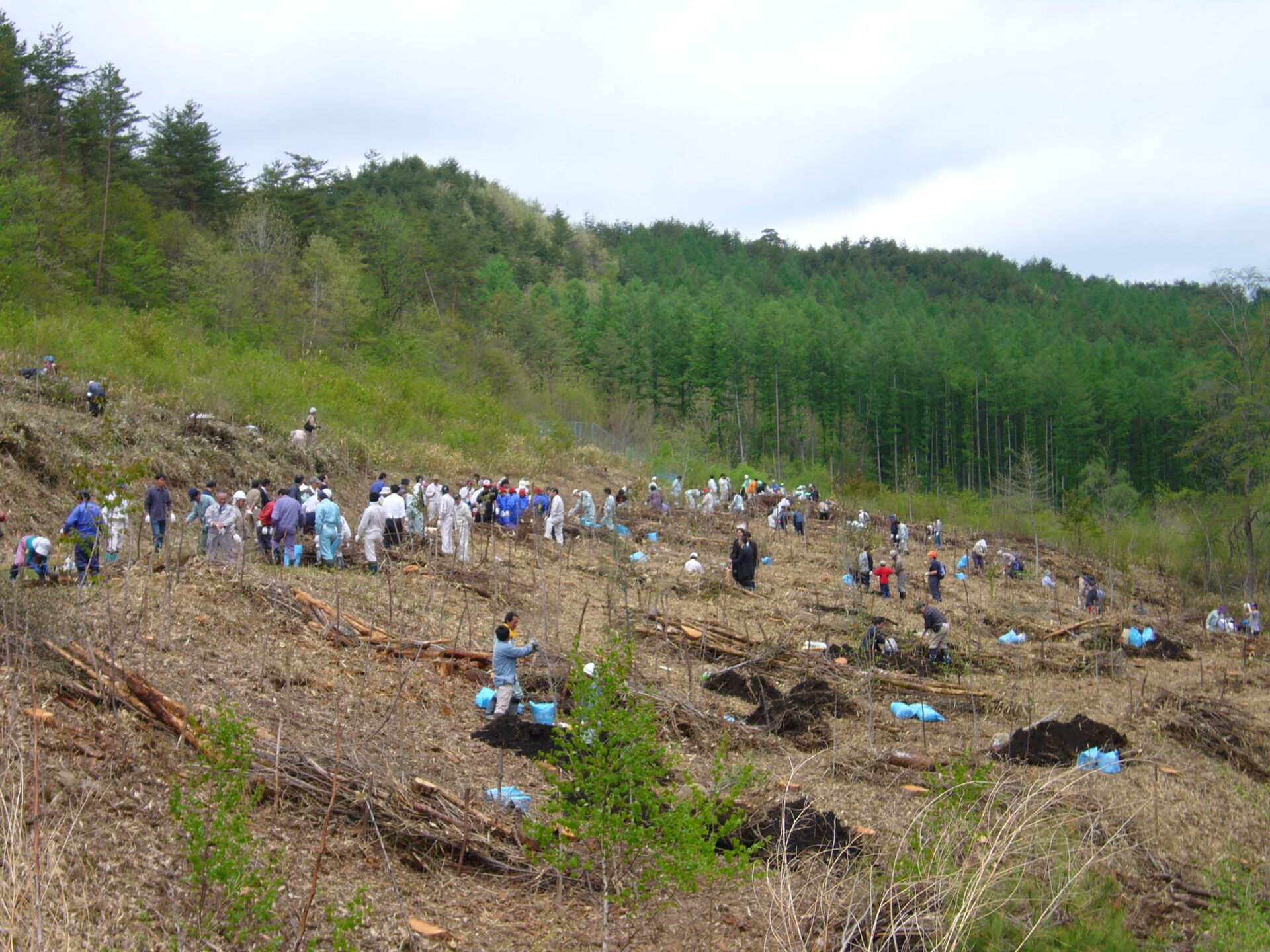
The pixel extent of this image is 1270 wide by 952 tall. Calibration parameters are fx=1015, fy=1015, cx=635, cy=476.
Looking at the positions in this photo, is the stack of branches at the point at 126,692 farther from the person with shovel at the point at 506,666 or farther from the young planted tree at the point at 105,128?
the young planted tree at the point at 105,128

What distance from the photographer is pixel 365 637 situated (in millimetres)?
11086

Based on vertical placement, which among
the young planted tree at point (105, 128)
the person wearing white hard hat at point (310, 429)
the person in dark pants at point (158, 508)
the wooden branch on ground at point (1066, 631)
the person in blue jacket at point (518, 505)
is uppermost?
the young planted tree at point (105, 128)

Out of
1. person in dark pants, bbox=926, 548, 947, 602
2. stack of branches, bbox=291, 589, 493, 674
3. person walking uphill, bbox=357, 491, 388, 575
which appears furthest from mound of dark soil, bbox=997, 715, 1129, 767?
person walking uphill, bbox=357, 491, 388, 575

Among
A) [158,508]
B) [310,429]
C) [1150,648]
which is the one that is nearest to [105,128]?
[310,429]

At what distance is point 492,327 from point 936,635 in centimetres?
4021

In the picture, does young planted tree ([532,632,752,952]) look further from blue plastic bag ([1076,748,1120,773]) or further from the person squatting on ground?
the person squatting on ground

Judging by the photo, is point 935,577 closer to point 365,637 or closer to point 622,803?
point 365,637

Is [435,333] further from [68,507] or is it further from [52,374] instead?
[68,507]

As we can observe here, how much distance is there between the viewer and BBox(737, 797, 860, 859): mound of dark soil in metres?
7.26

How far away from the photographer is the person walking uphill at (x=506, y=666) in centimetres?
961

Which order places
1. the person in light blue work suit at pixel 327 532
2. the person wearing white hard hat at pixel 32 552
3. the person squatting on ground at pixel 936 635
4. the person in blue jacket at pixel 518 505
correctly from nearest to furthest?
1. the person wearing white hard hat at pixel 32 552
2. the person squatting on ground at pixel 936 635
3. the person in light blue work suit at pixel 327 532
4. the person in blue jacket at pixel 518 505

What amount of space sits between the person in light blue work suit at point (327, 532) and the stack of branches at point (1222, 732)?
11.2 metres

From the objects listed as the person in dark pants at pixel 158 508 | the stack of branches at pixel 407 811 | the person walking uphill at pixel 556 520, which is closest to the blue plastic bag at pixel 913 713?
the stack of branches at pixel 407 811

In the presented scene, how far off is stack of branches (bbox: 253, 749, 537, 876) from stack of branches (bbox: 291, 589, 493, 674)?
3787 mm
